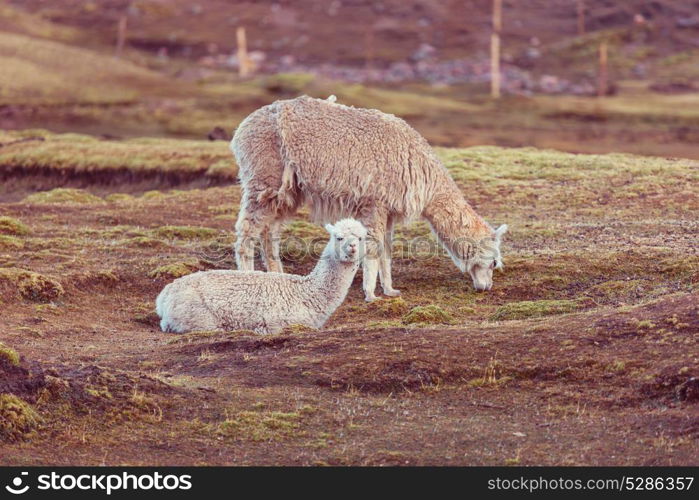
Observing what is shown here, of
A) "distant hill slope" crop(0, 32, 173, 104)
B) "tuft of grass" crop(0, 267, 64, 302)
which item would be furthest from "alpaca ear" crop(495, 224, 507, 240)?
"distant hill slope" crop(0, 32, 173, 104)

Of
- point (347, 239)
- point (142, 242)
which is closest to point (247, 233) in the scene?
point (347, 239)

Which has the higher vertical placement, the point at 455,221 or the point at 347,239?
the point at 347,239

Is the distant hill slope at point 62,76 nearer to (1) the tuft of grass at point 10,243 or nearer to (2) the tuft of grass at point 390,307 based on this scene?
(1) the tuft of grass at point 10,243

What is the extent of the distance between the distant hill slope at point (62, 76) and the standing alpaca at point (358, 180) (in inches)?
1907

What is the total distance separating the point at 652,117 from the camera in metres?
64.0

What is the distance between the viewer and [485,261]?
59.0 ft

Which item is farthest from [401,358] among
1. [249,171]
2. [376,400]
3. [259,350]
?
[249,171]

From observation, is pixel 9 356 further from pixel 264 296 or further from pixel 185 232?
pixel 185 232

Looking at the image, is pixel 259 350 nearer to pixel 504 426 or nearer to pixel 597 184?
pixel 504 426

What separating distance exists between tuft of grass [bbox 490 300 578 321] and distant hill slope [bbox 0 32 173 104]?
52.1 metres

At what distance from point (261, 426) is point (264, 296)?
15.2 ft

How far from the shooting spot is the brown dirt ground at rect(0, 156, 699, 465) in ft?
33.7

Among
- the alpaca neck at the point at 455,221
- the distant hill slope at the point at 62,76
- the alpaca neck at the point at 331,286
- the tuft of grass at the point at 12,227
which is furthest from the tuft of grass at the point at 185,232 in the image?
the distant hill slope at the point at 62,76

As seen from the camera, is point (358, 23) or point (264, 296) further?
→ point (358, 23)
